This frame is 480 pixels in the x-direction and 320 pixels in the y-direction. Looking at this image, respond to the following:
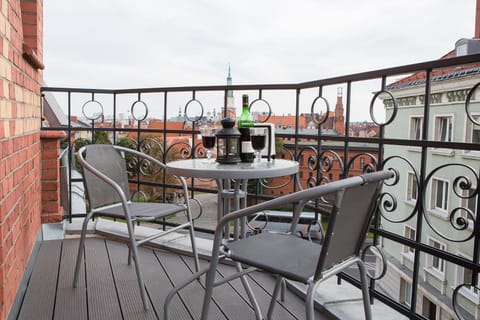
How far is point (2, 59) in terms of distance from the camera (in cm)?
167

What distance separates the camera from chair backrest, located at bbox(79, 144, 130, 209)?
2281 mm

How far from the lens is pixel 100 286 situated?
2.30 m

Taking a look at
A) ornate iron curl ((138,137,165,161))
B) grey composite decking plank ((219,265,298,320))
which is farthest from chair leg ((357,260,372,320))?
ornate iron curl ((138,137,165,161))

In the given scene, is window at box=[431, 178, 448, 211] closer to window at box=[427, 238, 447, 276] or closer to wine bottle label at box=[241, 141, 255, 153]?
window at box=[427, 238, 447, 276]

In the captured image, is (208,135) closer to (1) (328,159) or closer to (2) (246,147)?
(2) (246,147)

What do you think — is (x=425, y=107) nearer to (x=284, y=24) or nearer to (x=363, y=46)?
(x=284, y=24)

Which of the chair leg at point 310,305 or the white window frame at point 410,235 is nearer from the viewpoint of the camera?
the chair leg at point 310,305

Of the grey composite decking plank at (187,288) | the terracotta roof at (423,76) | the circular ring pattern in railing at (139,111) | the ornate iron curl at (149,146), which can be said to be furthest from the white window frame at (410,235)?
the circular ring pattern in railing at (139,111)

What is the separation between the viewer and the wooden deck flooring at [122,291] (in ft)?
6.52

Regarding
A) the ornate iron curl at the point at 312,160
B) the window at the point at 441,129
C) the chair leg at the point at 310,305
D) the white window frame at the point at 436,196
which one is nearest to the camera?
the chair leg at the point at 310,305

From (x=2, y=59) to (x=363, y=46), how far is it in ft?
71.7

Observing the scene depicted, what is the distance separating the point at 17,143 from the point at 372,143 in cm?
182

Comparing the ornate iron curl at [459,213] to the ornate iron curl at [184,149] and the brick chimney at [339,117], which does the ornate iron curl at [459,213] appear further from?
the ornate iron curl at [184,149]

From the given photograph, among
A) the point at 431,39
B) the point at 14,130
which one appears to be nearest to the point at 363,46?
the point at 431,39
